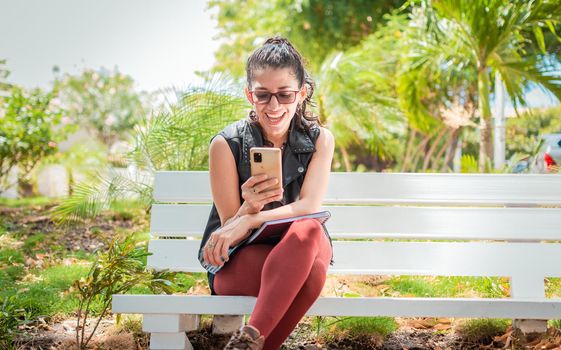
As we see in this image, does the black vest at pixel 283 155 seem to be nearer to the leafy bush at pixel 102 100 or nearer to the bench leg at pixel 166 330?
the bench leg at pixel 166 330

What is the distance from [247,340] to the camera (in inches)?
83.0

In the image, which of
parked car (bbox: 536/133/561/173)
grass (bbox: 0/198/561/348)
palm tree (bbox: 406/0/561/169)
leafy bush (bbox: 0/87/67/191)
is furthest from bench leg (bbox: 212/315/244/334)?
leafy bush (bbox: 0/87/67/191)

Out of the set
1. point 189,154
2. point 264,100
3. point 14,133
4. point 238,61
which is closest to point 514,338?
point 264,100

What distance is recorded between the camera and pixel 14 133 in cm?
857

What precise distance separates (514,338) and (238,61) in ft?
58.3

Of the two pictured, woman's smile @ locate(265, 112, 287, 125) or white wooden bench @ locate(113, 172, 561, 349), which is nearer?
woman's smile @ locate(265, 112, 287, 125)

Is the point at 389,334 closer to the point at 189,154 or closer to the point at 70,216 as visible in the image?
the point at 189,154

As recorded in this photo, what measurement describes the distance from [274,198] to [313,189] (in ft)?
0.77

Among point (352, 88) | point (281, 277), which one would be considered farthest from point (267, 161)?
point (352, 88)

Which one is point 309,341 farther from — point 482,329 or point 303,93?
point 303,93

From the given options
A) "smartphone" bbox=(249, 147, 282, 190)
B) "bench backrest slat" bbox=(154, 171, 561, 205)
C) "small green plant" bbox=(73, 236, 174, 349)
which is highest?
"smartphone" bbox=(249, 147, 282, 190)

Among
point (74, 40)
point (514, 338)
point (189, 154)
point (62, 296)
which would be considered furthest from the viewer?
point (74, 40)

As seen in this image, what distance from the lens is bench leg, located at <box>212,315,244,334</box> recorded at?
3125mm

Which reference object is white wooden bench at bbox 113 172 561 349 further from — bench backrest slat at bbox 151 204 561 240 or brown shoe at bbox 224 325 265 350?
brown shoe at bbox 224 325 265 350
